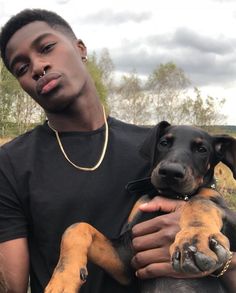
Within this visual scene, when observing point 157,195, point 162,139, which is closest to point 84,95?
point 162,139

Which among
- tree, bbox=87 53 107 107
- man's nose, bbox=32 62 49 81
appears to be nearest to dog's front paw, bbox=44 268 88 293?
man's nose, bbox=32 62 49 81

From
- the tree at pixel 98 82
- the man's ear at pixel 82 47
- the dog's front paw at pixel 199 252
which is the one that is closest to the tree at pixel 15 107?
the tree at pixel 98 82

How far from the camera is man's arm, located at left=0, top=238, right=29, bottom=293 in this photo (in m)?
3.43

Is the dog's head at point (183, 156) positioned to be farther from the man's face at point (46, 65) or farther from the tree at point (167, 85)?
the tree at point (167, 85)

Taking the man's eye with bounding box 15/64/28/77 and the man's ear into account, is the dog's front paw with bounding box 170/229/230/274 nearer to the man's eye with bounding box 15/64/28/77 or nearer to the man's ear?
the man's eye with bounding box 15/64/28/77

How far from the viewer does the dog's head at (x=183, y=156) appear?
3307 mm

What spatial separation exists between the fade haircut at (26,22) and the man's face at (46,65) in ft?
0.17

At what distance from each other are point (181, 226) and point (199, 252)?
1.07 ft

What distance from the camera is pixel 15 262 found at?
3.45 metres

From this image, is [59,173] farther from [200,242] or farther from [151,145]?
[200,242]

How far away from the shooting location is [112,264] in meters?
3.27

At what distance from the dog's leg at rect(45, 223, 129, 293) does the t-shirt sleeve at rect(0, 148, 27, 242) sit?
1.61 ft

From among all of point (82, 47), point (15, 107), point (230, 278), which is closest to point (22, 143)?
point (82, 47)

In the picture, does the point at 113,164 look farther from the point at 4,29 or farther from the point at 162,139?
the point at 4,29
